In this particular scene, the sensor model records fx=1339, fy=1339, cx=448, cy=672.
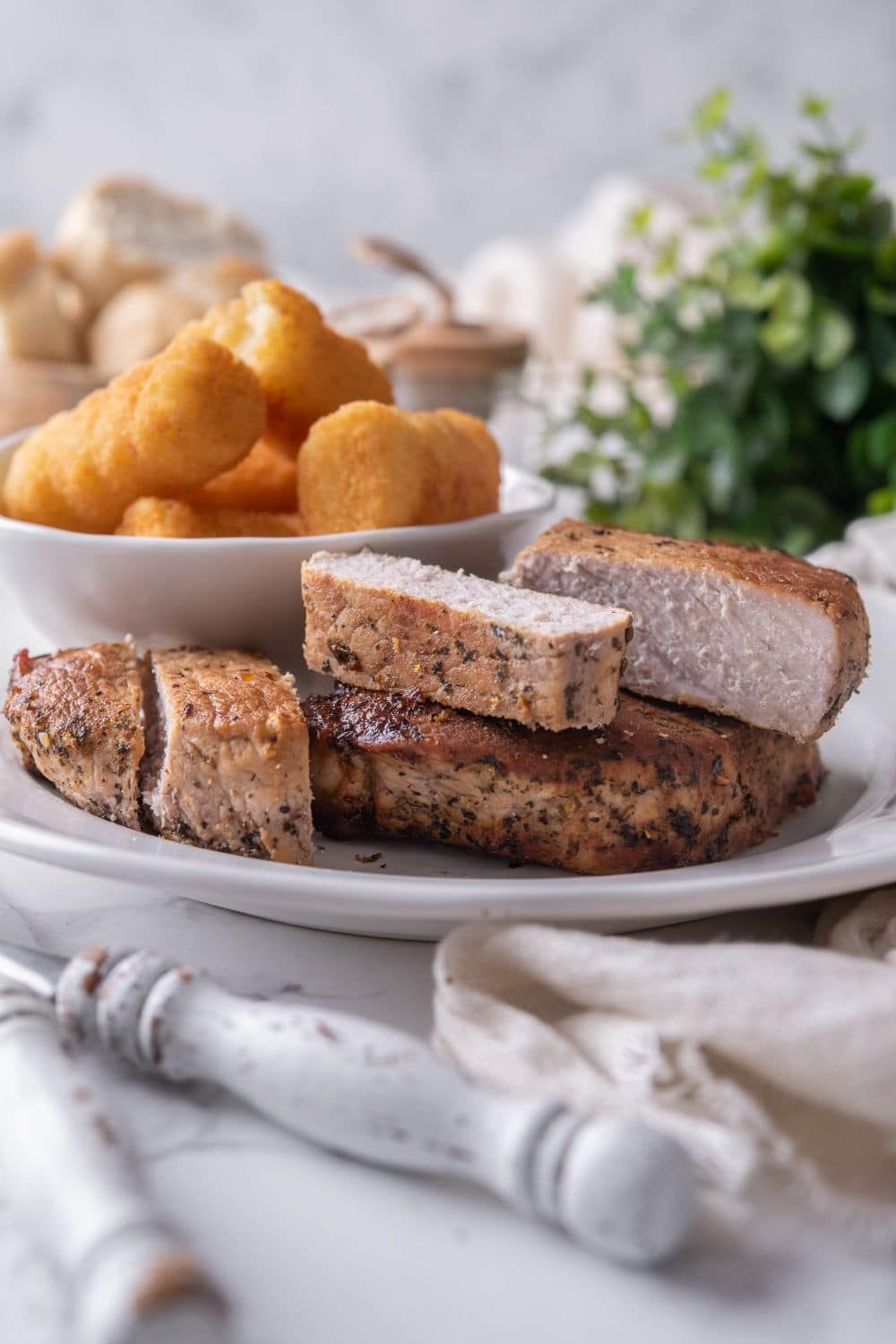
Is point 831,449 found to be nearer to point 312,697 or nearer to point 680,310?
point 680,310

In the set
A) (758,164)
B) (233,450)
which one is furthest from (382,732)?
(758,164)

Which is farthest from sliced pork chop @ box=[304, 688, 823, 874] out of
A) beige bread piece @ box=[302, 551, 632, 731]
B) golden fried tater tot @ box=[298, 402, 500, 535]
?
golden fried tater tot @ box=[298, 402, 500, 535]

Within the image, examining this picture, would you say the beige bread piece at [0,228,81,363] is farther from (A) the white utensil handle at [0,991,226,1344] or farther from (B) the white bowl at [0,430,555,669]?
(A) the white utensil handle at [0,991,226,1344]

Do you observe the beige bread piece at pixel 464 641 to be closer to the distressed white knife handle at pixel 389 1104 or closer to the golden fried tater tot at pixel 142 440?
the golden fried tater tot at pixel 142 440

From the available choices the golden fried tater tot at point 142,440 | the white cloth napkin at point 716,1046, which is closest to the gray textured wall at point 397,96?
the golden fried tater tot at point 142,440

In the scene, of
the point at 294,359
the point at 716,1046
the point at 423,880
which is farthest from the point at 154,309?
the point at 716,1046
